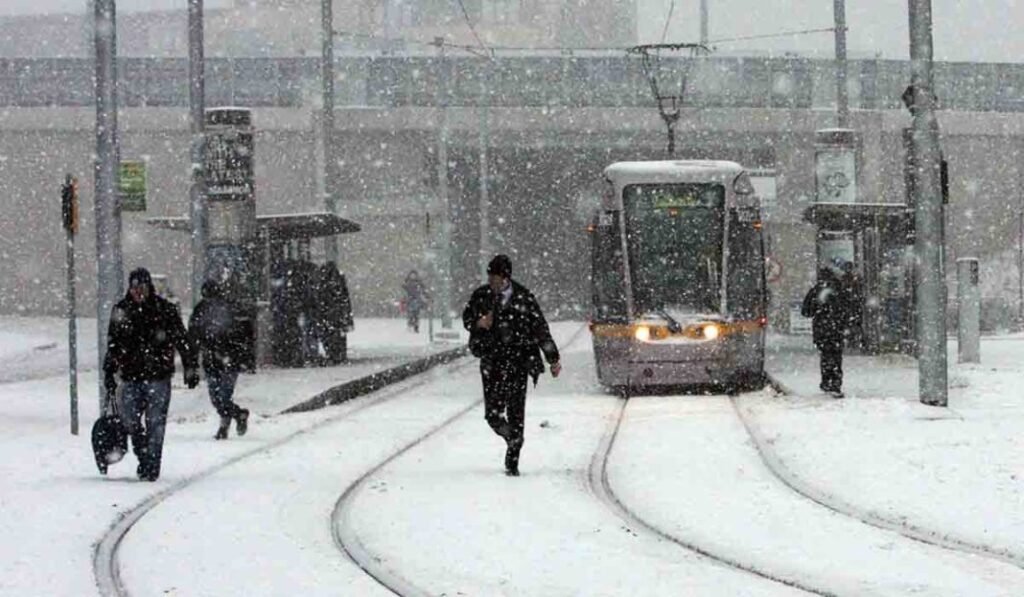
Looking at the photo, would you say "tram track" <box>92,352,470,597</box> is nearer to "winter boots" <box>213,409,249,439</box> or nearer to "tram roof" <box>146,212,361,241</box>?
"winter boots" <box>213,409,249,439</box>

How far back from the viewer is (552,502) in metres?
11.1

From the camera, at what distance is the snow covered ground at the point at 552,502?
8.25 m

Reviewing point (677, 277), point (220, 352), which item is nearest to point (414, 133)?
point (677, 277)

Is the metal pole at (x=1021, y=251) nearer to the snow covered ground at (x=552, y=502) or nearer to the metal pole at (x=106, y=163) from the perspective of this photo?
the snow covered ground at (x=552, y=502)

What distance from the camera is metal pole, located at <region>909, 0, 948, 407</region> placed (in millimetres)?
18266

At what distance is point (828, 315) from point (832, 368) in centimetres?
68

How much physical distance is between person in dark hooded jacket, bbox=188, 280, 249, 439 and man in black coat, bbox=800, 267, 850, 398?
23.8 ft

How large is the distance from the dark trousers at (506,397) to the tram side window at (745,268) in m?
8.99

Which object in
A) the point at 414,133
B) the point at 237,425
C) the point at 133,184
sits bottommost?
the point at 237,425

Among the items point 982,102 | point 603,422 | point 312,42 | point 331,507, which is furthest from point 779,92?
point 312,42

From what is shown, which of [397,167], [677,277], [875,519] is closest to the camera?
[875,519]

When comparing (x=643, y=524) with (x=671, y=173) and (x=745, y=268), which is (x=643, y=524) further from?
(x=671, y=173)

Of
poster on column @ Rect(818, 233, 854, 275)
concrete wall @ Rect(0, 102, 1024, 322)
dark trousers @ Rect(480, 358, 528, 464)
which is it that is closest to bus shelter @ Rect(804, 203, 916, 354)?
poster on column @ Rect(818, 233, 854, 275)

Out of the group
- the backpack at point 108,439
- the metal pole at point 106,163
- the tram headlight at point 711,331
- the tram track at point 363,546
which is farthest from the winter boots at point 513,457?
the tram headlight at point 711,331
